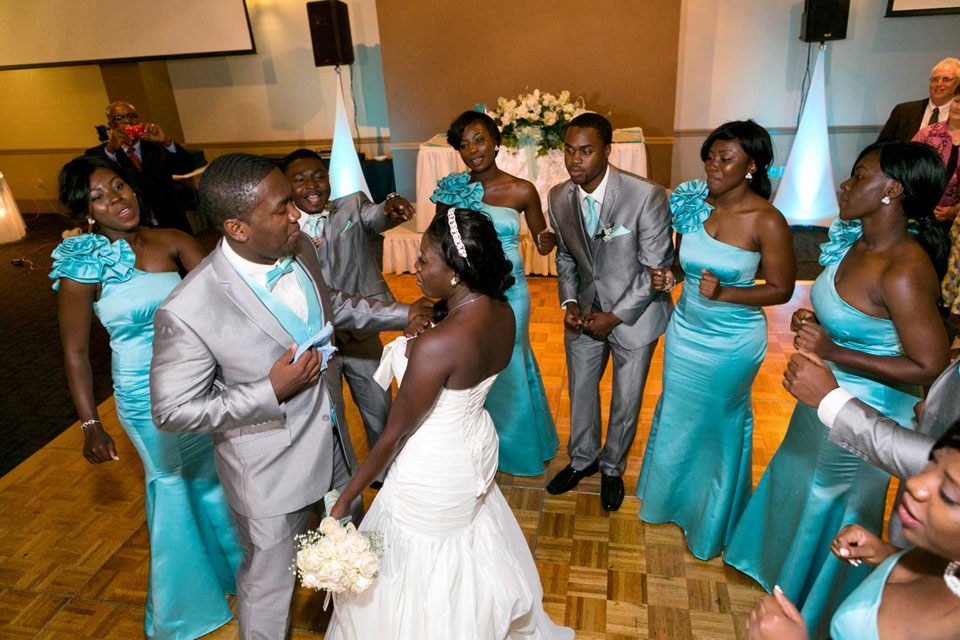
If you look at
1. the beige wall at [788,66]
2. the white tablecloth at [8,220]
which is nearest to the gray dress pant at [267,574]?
the white tablecloth at [8,220]

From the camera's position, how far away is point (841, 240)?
238cm

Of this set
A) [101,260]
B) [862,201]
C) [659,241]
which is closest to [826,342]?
[862,201]

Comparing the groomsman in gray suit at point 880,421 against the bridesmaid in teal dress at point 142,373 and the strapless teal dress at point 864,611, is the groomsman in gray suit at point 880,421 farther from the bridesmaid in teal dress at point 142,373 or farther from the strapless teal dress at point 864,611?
the bridesmaid in teal dress at point 142,373

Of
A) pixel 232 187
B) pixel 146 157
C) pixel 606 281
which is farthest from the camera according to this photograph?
pixel 146 157

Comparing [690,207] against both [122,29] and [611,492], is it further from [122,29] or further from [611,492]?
[122,29]

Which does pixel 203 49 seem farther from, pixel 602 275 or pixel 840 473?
pixel 840 473

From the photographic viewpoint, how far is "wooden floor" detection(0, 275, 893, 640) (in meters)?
2.70

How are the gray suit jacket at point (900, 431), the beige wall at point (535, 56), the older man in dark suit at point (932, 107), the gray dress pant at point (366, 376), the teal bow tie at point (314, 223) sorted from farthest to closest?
1. the beige wall at point (535, 56)
2. the older man in dark suit at point (932, 107)
3. the gray dress pant at point (366, 376)
4. the teal bow tie at point (314, 223)
5. the gray suit jacket at point (900, 431)

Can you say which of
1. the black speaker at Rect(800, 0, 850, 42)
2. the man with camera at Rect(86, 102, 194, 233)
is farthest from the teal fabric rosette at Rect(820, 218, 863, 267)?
the black speaker at Rect(800, 0, 850, 42)

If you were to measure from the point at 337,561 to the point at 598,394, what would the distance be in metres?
1.86

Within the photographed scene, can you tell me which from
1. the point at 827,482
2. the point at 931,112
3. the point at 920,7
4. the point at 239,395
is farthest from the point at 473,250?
the point at 920,7

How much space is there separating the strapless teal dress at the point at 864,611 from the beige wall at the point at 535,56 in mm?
7203

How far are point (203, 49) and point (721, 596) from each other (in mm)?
9006

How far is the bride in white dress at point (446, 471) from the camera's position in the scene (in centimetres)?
195
